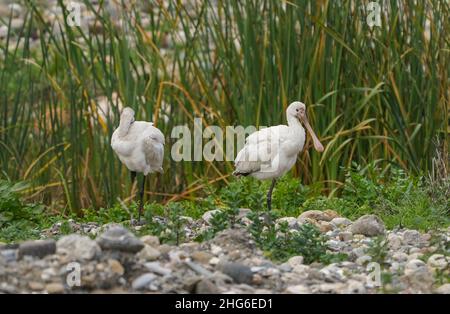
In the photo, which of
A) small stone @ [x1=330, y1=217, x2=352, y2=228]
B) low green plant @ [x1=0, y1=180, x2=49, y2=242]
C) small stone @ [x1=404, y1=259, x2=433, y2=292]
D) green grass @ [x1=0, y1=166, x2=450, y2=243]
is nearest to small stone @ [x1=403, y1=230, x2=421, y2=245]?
green grass @ [x1=0, y1=166, x2=450, y2=243]

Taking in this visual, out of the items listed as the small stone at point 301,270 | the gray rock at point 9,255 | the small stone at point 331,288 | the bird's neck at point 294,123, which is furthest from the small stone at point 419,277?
the bird's neck at point 294,123

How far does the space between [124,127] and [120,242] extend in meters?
2.62

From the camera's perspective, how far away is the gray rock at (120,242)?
5.86 metres

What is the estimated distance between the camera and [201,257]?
6.27 meters

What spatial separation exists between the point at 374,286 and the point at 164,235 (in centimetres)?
145

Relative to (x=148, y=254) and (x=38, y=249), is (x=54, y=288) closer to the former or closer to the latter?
(x=38, y=249)

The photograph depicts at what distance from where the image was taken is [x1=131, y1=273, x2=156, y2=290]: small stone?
5730 mm

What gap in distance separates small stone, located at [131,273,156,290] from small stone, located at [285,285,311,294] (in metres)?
0.67

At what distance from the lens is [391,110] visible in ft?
30.5

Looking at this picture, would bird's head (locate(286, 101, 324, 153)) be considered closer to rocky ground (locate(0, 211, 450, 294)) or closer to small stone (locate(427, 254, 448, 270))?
rocky ground (locate(0, 211, 450, 294))

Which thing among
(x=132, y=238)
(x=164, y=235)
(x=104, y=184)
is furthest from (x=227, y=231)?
(x=104, y=184)

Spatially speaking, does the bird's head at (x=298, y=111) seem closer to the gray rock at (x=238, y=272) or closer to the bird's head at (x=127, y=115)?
the bird's head at (x=127, y=115)

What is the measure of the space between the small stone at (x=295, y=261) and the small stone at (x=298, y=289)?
1.59 ft

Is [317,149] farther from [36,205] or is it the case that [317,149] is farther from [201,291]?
[201,291]
